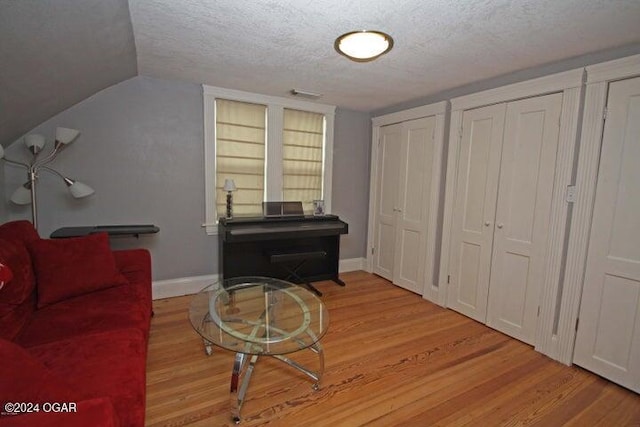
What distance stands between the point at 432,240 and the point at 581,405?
1.80 m

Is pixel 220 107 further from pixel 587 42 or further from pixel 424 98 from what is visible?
pixel 587 42

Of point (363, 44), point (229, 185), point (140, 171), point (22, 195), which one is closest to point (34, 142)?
point (22, 195)

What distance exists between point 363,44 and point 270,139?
1922 millimetres

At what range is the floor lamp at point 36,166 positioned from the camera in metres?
2.45

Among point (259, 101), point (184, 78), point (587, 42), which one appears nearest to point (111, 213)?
point (184, 78)

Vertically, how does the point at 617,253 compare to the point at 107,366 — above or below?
above

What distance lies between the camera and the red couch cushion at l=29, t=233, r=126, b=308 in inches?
74.9

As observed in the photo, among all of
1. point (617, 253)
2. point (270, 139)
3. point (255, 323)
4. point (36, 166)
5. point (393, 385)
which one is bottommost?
point (393, 385)

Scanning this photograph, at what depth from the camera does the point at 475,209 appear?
2971mm

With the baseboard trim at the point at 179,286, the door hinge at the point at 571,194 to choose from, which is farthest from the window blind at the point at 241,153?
the door hinge at the point at 571,194

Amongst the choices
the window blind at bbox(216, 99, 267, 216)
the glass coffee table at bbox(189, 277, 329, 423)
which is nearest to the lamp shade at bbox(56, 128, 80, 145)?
the window blind at bbox(216, 99, 267, 216)

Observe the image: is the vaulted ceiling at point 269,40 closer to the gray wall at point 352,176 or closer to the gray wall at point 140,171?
the gray wall at point 140,171

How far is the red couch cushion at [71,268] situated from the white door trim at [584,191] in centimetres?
327

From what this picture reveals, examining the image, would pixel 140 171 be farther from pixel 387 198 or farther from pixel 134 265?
pixel 387 198
